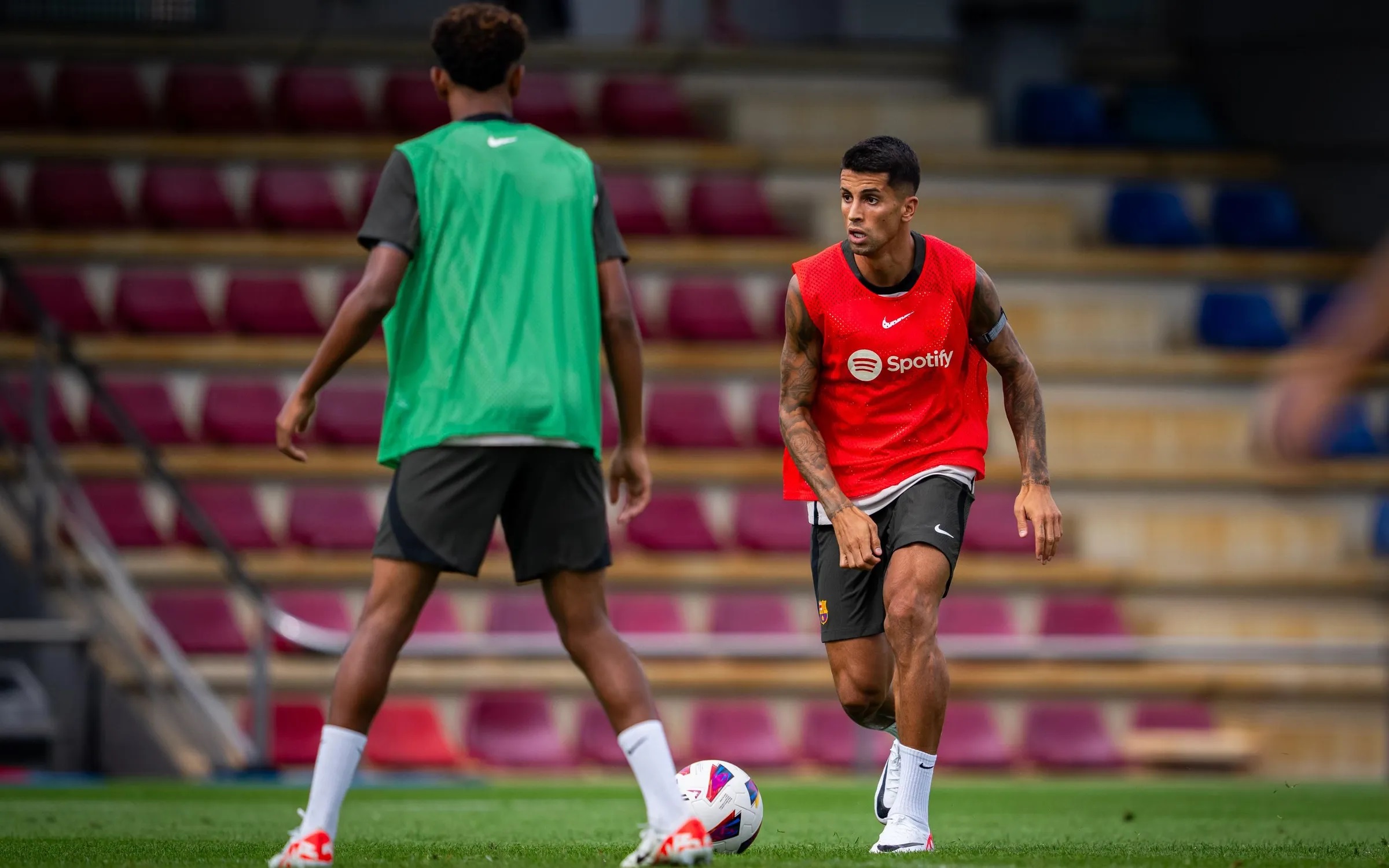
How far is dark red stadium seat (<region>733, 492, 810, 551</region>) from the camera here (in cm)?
1447

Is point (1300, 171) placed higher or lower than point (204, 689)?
higher

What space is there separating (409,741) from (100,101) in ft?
22.7

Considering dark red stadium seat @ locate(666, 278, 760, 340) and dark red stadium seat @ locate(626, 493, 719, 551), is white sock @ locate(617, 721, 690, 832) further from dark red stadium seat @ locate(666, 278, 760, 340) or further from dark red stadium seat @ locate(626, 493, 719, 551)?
dark red stadium seat @ locate(666, 278, 760, 340)

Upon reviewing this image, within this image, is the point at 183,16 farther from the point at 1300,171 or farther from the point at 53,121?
the point at 1300,171

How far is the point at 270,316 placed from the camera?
607 inches

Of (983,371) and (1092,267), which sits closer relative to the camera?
(983,371)

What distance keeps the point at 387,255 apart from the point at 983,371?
88.5 inches

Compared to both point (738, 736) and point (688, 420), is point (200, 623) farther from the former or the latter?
point (688, 420)

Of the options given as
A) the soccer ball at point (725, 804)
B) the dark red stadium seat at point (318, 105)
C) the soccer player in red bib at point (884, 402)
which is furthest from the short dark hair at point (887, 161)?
the dark red stadium seat at point (318, 105)

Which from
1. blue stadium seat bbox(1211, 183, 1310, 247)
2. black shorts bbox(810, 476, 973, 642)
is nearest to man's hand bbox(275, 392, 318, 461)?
black shorts bbox(810, 476, 973, 642)

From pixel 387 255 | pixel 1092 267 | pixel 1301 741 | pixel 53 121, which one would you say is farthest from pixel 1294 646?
pixel 53 121

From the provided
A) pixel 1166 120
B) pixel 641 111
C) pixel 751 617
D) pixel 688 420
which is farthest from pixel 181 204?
pixel 1166 120

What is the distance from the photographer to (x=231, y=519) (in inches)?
559

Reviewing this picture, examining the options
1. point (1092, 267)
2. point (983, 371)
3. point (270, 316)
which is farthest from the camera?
point (1092, 267)
